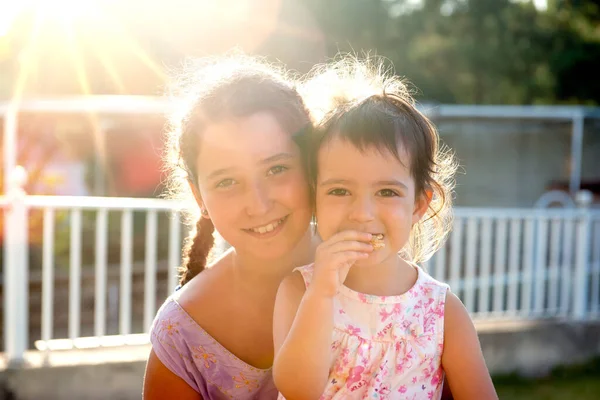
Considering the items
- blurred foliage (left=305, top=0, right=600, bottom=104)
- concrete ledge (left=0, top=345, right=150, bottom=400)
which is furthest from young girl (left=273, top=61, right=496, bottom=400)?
blurred foliage (left=305, top=0, right=600, bottom=104)

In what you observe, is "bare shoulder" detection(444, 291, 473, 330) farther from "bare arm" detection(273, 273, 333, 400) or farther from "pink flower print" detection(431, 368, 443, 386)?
"bare arm" detection(273, 273, 333, 400)

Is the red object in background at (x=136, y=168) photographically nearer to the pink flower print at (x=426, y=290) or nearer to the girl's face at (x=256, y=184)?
the girl's face at (x=256, y=184)

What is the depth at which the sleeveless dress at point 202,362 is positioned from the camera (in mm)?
2211


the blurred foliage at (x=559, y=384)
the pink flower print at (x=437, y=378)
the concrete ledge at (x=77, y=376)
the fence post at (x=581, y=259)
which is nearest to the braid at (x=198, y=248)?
the pink flower print at (x=437, y=378)

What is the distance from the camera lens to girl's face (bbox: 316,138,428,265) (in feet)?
5.99

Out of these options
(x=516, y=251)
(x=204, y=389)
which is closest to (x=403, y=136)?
(x=204, y=389)

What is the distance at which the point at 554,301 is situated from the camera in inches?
270

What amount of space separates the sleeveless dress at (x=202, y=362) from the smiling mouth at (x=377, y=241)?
628 mm

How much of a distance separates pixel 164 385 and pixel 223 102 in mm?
872

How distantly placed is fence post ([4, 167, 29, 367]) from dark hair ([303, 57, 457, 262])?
3017 mm

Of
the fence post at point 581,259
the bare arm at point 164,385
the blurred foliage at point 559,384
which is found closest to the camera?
the bare arm at point 164,385

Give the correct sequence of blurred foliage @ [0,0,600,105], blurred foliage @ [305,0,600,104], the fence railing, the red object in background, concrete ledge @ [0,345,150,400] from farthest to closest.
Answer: blurred foliage @ [305,0,600,104] < blurred foliage @ [0,0,600,105] < the red object in background < the fence railing < concrete ledge @ [0,345,150,400]

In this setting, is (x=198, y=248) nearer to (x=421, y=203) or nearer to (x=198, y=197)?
(x=198, y=197)

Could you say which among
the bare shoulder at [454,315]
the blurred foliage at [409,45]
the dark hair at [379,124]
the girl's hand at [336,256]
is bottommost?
the bare shoulder at [454,315]
